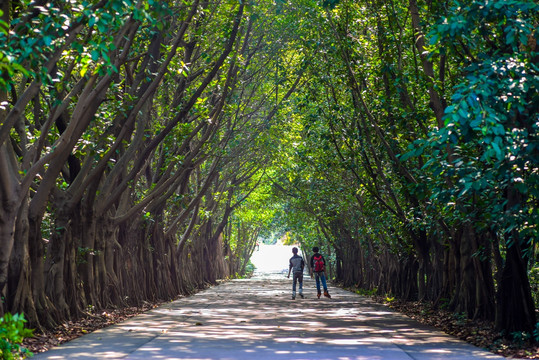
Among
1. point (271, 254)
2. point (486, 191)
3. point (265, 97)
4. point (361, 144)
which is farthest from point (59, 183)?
point (271, 254)

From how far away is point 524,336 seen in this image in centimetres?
1141

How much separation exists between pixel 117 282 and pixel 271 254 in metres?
124

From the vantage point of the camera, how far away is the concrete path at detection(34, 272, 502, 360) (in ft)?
33.8

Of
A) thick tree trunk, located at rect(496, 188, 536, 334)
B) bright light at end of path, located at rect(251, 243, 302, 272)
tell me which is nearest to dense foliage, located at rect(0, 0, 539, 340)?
thick tree trunk, located at rect(496, 188, 536, 334)

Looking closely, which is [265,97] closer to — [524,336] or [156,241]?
[156,241]

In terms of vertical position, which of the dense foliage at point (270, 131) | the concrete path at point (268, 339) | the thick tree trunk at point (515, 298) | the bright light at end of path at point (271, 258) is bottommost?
the concrete path at point (268, 339)

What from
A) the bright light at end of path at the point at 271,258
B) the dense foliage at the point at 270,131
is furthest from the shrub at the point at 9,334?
the bright light at end of path at the point at 271,258

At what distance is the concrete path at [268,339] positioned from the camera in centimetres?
1030

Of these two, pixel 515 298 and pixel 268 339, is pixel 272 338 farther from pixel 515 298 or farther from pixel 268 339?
pixel 515 298

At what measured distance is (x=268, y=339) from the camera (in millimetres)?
12391

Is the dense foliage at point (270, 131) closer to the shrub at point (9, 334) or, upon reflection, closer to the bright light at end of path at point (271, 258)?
the shrub at point (9, 334)

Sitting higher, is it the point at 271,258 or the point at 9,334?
the point at 271,258

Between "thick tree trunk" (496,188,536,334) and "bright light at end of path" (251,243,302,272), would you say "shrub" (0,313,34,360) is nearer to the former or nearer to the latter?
"thick tree trunk" (496,188,536,334)

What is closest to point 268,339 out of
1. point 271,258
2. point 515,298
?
point 515,298
